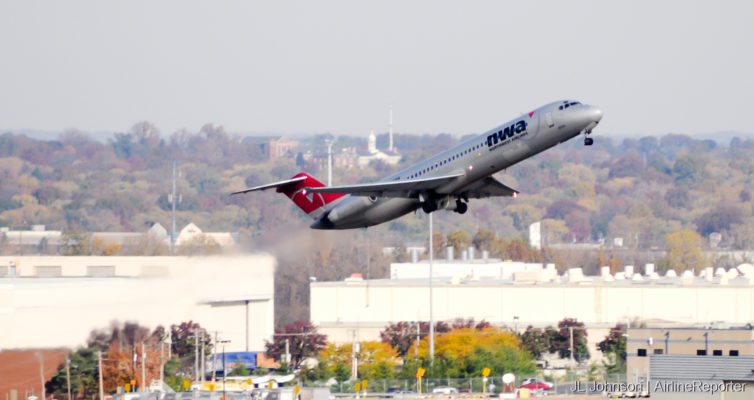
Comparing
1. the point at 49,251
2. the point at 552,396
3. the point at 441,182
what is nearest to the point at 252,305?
the point at 552,396

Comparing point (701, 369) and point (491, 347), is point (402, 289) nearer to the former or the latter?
point (491, 347)

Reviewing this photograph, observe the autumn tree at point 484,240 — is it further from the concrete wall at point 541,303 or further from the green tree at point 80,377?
the green tree at point 80,377

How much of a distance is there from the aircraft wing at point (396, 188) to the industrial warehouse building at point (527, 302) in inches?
1803

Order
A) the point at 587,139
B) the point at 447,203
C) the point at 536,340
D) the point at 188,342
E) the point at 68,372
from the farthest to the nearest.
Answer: the point at 536,340 → the point at 188,342 → the point at 68,372 → the point at 447,203 → the point at 587,139

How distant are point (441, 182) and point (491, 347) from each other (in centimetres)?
3581

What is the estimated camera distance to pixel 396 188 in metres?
57.5

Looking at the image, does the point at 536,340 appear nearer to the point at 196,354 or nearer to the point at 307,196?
the point at 196,354

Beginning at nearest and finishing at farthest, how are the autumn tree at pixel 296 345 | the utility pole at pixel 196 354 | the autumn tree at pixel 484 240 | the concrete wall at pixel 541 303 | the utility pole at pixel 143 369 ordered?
the utility pole at pixel 143 369 < the utility pole at pixel 196 354 < the autumn tree at pixel 296 345 < the concrete wall at pixel 541 303 < the autumn tree at pixel 484 240

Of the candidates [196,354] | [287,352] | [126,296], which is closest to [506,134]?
[126,296]

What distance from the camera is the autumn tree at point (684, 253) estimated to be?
162 meters

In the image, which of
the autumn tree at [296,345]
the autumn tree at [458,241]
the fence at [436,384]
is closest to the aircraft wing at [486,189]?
the fence at [436,384]

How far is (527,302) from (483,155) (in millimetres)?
52501

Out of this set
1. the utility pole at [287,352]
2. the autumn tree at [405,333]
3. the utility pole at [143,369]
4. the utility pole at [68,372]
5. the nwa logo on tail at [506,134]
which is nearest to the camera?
the nwa logo on tail at [506,134]

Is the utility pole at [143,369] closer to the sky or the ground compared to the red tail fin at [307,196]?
closer to the ground
